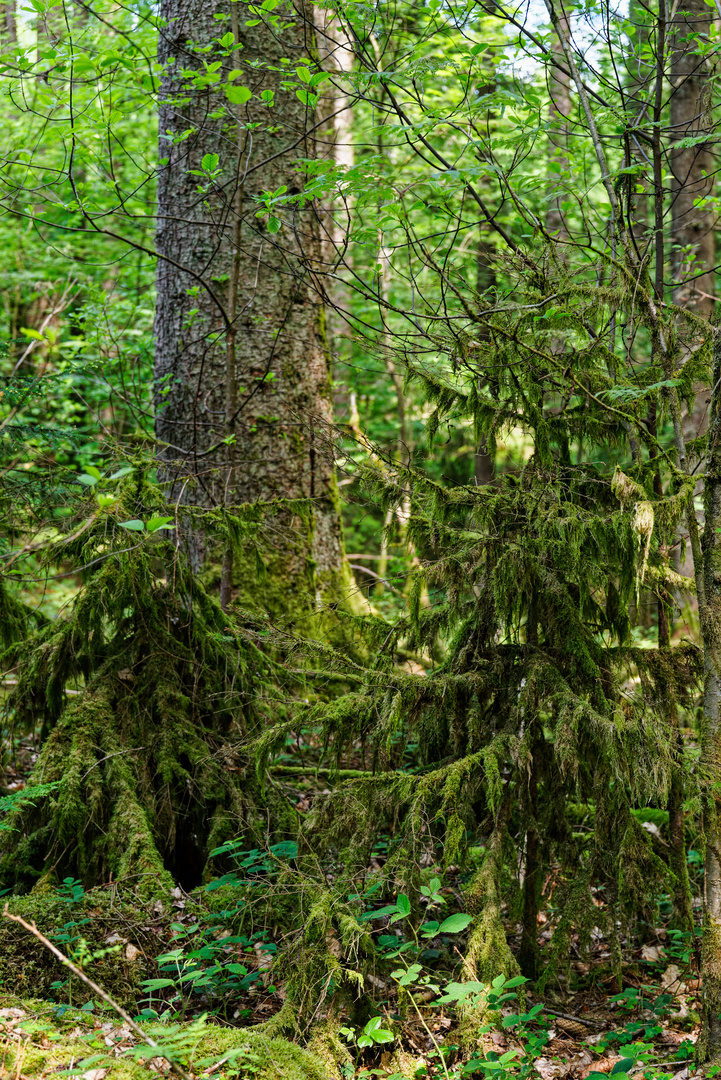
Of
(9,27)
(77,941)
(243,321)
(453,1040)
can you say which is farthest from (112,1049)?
(9,27)

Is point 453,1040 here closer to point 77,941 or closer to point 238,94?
point 77,941

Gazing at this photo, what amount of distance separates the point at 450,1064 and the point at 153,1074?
1.22 m

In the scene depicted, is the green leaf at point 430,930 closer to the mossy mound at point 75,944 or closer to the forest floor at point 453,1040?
the forest floor at point 453,1040

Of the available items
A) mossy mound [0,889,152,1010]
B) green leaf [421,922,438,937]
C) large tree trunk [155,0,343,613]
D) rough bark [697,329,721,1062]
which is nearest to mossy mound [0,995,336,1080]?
mossy mound [0,889,152,1010]

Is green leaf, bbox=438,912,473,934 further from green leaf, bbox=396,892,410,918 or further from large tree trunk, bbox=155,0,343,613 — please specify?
large tree trunk, bbox=155,0,343,613

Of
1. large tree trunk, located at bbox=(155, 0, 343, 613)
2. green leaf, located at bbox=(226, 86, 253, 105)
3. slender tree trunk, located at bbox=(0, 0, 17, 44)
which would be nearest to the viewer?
green leaf, located at bbox=(226, 86, 253, 105)

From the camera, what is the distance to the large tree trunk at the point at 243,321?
5355 mm

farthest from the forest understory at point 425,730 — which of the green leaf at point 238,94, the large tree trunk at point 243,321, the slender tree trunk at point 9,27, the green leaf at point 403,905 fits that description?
the slender tree trunk at point 9,27

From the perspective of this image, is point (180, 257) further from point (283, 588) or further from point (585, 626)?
point (585, 626)

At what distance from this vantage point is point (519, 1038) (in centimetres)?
289

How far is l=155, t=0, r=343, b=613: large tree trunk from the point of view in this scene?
536 centimetres

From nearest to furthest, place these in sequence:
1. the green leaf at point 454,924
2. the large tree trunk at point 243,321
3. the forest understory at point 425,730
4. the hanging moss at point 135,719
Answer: the green leaf at point 454,924 < the forest understory at point 425,730 < the hanging moss at point 135,719 < the large tree trunk at point 243,321

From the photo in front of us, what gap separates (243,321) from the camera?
17.7 feet

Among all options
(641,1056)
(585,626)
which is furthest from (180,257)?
(641,1056)
